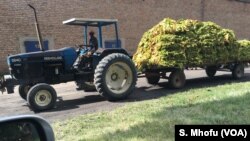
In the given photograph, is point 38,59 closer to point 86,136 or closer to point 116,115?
→ point 116,115

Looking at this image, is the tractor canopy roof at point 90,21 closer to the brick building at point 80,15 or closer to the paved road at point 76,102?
the paved road at point 76,102

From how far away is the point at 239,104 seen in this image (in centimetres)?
755

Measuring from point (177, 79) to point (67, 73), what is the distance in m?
3.89

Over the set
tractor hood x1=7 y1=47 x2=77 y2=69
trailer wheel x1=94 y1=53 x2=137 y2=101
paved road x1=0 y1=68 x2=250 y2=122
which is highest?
tractor hood x1=7 y1=47 x2=77 y2=69

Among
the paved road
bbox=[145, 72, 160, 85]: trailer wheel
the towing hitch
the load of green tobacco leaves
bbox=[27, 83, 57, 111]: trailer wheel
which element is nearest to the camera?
the paved road

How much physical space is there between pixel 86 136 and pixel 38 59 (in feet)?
13.3

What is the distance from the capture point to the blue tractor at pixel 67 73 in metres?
8.91

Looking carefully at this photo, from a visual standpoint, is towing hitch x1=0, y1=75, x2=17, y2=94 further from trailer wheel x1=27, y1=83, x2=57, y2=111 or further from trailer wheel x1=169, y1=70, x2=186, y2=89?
trailer wheel x1=169, y1=70, x2=186, y2=89

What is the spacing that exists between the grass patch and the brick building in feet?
38.4

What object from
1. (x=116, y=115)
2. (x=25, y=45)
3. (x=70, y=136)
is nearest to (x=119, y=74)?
(x=116, y=115)

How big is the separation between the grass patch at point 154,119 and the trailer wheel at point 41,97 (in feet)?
5.06

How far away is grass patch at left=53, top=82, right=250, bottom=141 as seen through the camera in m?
5.84

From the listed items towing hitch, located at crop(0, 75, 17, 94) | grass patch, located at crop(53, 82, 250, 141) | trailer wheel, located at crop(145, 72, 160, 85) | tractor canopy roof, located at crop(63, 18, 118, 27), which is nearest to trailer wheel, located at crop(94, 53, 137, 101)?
tractor canopy roof, located at crop(63, 18, 118, 27)

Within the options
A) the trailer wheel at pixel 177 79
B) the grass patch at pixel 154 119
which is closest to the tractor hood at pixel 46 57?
the grass patch at pixel 154 119
